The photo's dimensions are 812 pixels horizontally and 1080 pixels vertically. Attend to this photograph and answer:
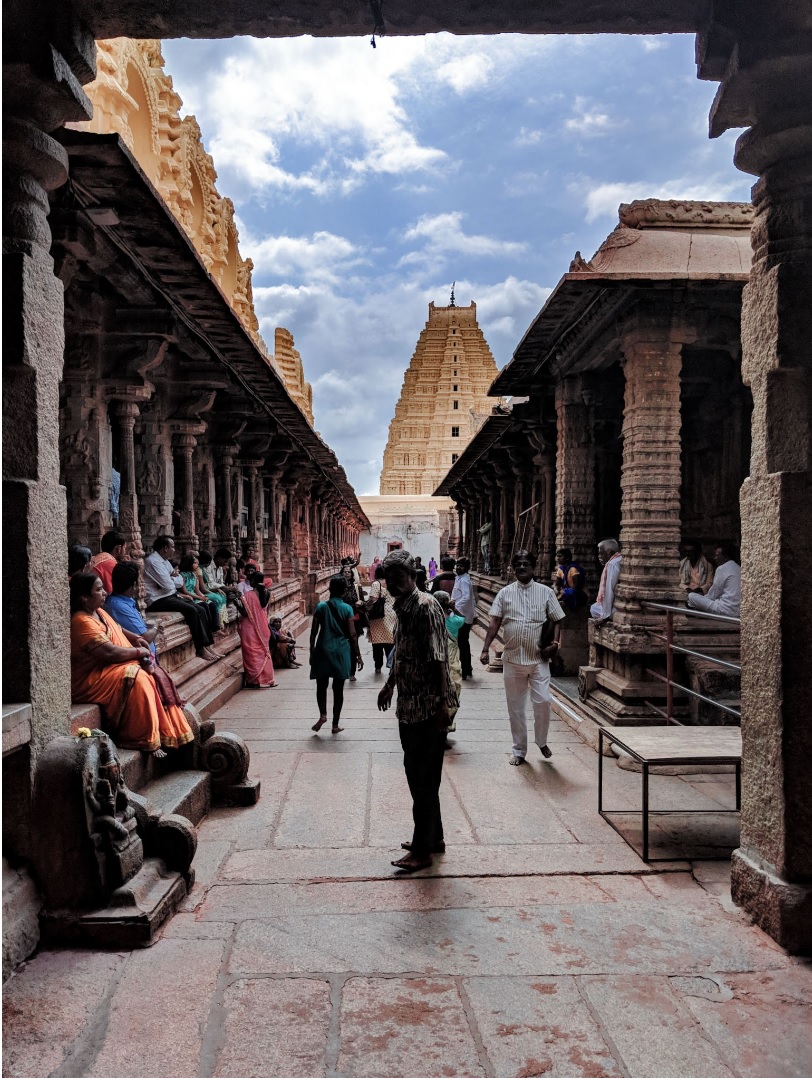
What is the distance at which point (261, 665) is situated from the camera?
9.24 m

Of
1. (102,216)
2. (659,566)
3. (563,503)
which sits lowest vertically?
(659,566)

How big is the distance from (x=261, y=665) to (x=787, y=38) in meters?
7.96

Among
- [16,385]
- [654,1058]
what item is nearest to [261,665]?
[16,385]

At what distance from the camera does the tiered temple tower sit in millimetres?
56719

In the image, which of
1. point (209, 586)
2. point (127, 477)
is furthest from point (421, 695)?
point (209, 586)

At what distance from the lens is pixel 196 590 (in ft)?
29.1

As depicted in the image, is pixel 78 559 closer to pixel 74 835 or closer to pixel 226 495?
pixel 74 835

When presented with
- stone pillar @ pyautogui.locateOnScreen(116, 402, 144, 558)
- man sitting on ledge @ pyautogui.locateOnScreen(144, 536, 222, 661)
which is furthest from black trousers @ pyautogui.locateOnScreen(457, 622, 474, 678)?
stone pillar @ pyautogui.locateOnScreen(116, 402, 144, 558)

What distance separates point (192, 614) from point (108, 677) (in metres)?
3.62

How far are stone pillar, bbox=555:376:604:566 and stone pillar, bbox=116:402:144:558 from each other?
4875mm

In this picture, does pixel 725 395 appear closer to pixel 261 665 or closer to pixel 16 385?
pixel 261 665

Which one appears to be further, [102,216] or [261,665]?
[261,665]

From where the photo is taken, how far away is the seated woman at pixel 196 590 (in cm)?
806

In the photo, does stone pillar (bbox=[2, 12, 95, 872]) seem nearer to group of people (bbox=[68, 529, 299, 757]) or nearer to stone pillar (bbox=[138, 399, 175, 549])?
group of people (bbox=[68, 529, 299, 757])
